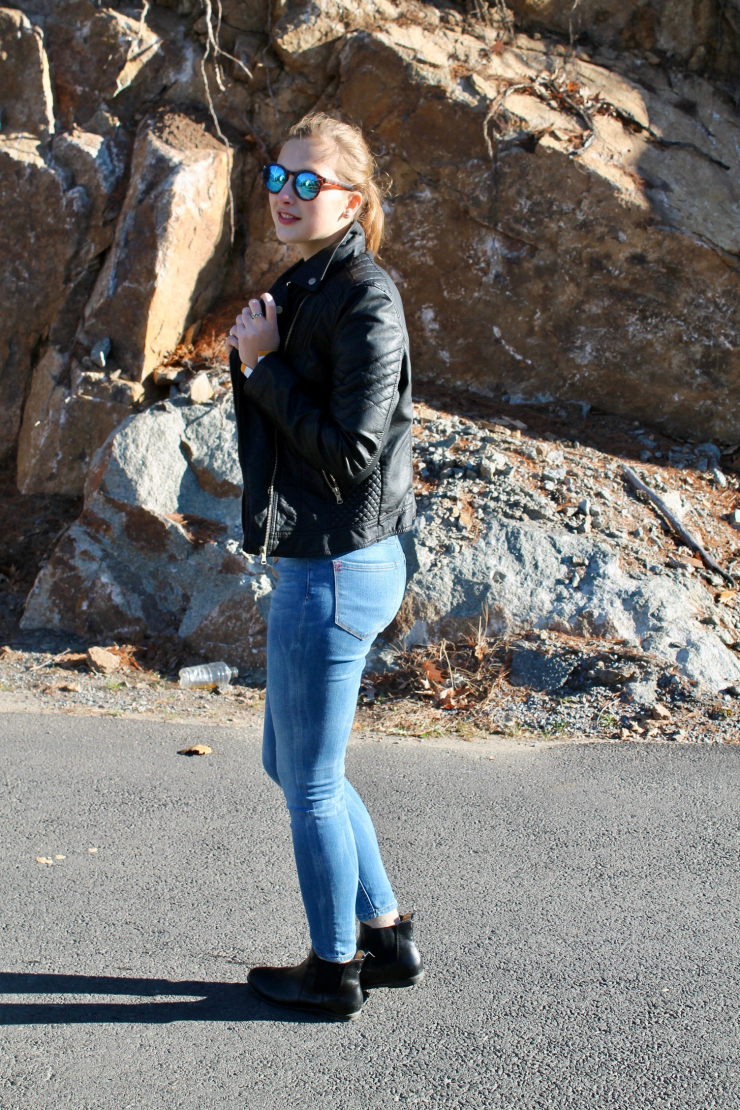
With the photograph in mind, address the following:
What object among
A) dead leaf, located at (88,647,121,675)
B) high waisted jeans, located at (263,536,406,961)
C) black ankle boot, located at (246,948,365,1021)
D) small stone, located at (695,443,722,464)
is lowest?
dead leaf, located at (88,647,121,675)

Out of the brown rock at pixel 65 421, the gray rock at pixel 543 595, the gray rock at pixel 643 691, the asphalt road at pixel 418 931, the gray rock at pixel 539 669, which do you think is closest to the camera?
the asphalt road at pixel 418 931

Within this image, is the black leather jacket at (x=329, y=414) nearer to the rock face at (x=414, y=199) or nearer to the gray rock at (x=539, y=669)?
the gray rock at (x=539, y=669)

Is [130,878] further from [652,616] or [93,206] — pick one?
[93,206]

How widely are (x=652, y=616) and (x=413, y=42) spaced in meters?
Answer: 4.95

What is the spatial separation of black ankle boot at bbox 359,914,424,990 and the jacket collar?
5.59 feet

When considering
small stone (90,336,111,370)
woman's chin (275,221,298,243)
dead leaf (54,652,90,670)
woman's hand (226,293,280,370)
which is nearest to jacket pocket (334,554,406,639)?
woman's hand (226,293,280,370)

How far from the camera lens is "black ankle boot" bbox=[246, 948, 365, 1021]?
93.2 inches

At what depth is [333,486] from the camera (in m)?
2.20

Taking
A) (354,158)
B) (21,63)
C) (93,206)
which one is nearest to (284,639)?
(354,158)

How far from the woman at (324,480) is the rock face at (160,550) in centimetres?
328

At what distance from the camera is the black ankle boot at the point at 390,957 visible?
8.20 ft

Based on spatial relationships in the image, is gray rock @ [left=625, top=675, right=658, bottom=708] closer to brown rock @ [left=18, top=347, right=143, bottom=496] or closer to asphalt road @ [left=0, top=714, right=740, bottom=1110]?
asphalt road @ [left=0, top=714, right=740, bottom=1110]

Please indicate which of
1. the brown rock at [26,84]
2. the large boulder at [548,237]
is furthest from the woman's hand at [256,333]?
the brown rock at [26,84]

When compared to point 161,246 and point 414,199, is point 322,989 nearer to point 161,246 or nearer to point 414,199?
point 161,246
